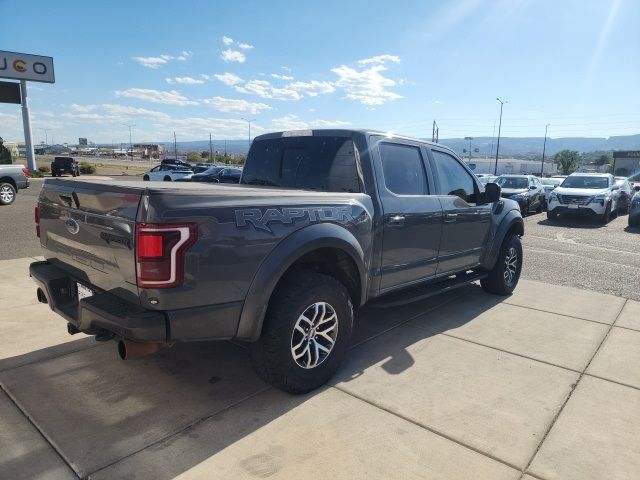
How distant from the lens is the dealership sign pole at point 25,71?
30875mm

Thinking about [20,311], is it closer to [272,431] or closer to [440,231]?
[272,431]

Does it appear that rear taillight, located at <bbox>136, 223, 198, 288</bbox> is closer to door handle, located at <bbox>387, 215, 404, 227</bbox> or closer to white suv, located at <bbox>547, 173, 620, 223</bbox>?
door handle, located at <bbox>387, 215, 404, 227</bbox>

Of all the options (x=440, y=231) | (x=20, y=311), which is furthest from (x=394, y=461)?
(x=20, y=311)

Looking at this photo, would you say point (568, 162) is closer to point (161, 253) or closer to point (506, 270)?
point (506, 270)

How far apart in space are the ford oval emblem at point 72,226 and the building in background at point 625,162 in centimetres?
7041

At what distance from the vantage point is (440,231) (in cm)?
449

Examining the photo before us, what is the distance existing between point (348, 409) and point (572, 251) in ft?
26.6

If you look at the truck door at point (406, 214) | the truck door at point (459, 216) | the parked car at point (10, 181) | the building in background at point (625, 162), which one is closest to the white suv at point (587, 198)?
the truck door at point (459, 216)

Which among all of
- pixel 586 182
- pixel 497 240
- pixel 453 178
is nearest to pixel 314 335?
pixel 453 178

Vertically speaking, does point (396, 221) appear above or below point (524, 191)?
above

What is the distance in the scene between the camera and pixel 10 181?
557 inches

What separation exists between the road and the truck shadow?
3918 mm

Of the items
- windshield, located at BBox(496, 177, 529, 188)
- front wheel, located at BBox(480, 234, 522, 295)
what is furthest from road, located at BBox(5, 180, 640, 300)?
windshield, located at BBox(496, 177, 529, 188)

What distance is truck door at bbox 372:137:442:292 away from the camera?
3869 mm
